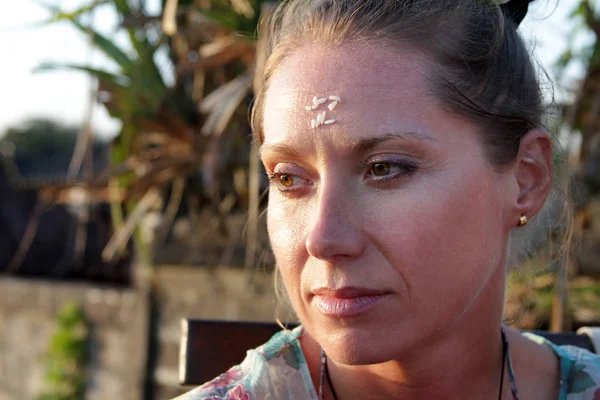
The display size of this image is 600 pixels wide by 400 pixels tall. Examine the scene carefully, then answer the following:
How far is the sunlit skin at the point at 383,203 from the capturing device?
1230 millimetres

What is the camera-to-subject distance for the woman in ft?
4.06

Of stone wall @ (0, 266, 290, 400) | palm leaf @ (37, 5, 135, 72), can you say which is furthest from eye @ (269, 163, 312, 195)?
palm leaf @ (37, 5, 135, 72)

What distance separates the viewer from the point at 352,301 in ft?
4.03

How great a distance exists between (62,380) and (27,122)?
17.1 meters

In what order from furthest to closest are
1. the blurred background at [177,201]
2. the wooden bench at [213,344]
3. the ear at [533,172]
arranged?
1. the blurred background at [177,201]
2. the wooden bench at [213,344]
3. the ear at [533,172]

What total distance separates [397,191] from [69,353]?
436cm

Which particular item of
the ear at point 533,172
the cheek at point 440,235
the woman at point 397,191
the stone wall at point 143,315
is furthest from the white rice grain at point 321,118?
the stone wall at point 143,315

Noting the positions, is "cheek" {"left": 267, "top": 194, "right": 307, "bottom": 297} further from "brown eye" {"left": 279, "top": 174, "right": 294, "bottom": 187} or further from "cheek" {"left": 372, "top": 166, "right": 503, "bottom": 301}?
"cheek" {"left": 372, "top": 166, "right": 503, "bottom": 301}

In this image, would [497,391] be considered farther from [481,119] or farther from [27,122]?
[27,122]

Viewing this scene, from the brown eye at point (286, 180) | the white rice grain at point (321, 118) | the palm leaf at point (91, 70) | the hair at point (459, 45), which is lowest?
the brown eye at point (286, 180)

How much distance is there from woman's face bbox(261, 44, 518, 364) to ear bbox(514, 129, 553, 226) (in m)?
0.13

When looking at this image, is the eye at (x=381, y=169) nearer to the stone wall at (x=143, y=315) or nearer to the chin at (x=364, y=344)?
the chin at (x=364, y=344)

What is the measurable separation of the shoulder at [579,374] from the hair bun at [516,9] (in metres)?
0.80

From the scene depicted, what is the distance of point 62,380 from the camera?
5.18 metres
